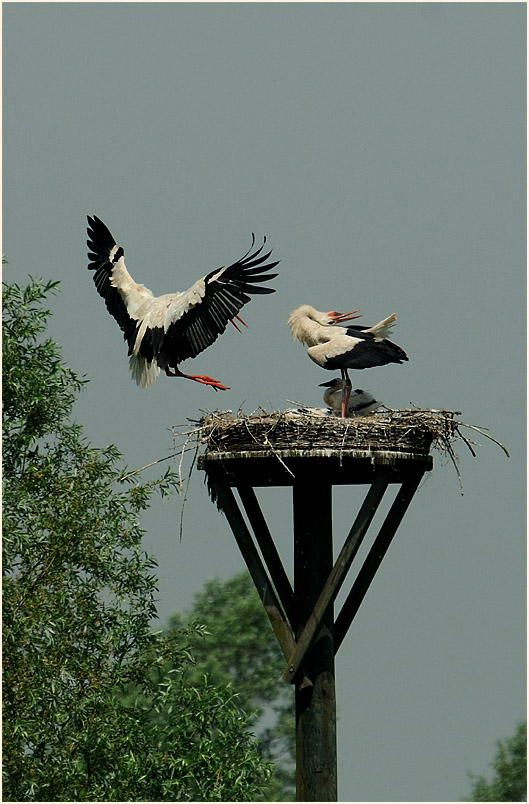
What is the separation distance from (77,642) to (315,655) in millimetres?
3770

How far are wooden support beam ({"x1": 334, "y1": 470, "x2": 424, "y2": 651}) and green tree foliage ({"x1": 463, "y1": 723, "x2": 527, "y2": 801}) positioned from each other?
15.5 metres

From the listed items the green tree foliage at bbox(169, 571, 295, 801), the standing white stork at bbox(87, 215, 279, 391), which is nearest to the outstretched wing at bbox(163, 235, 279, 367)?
the standing white stork at bbox(87, 215, 279, 391)

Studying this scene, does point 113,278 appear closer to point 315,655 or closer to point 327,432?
point 327,432

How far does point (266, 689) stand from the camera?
22578 millimetres

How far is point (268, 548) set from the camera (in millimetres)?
8094

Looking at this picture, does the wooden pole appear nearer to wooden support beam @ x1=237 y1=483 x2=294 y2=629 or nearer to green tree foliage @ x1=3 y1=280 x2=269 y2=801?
wooden support beam @ x1=237 y1=483 x2=294 y2=629

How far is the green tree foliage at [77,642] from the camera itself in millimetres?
10367

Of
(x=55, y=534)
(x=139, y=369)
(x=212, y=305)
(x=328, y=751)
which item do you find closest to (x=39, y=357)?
(x=55, y=534)

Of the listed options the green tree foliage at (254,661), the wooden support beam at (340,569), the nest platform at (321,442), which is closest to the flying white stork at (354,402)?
the nest platform at (321,442)

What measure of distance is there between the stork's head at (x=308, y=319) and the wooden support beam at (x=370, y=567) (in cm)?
135

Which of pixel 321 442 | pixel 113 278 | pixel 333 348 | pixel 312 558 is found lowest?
pixel 312 558

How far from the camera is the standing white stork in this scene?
8.52 meters

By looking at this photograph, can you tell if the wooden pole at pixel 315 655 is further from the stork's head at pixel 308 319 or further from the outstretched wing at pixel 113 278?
the outstretched wing at pixel 113 278

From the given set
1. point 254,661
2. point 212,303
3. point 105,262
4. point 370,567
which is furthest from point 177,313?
point 254,661
